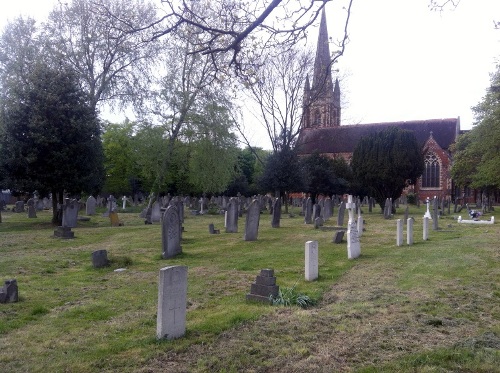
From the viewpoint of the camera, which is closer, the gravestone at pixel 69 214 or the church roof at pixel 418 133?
the gravestone at pixel 69 214

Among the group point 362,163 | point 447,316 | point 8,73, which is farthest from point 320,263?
point 362,163

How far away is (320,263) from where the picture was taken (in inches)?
468

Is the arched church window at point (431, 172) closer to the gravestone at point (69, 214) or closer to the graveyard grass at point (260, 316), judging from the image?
the gravestone at point (69, 214)

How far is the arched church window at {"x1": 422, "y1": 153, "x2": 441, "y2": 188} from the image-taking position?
217 feet

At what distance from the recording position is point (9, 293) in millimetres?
7727

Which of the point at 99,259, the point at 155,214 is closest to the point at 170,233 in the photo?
the point at 99,259

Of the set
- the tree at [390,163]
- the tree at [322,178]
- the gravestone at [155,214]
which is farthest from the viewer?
the tree at [322,178]

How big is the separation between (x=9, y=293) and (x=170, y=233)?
18.0ft

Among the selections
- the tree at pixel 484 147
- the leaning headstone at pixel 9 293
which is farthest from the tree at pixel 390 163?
the leaning headstone at pixel 9 293

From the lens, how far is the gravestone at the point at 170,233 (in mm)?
12781

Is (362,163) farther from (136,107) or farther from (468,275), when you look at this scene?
(468,275)

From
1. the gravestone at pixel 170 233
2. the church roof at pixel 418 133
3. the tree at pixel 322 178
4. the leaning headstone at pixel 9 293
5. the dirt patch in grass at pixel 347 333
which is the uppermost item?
the church roof at pixel 418 133

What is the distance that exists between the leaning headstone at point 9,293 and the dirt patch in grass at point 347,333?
145 inches

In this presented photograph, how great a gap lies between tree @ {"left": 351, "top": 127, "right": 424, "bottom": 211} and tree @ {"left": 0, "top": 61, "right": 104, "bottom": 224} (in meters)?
24.8
